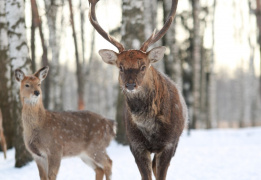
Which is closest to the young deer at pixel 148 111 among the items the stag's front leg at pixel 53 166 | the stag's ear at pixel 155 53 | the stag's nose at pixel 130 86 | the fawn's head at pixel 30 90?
the stag's ear at pixel 155 53

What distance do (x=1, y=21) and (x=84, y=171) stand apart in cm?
565

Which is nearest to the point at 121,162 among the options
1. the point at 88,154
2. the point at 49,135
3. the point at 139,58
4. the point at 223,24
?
the point at 88,154

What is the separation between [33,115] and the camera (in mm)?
7473

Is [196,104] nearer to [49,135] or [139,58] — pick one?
[49,135]

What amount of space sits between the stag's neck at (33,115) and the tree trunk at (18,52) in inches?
66.8

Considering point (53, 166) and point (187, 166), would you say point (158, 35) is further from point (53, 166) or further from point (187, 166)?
point (187, 166)

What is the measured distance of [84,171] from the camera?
8.95 metres

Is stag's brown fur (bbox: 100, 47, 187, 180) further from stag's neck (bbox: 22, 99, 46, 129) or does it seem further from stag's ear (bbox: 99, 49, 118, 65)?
stag's neck (bbox: 22, 99, 46, 129)

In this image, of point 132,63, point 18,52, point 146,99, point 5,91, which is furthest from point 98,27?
point 5,91

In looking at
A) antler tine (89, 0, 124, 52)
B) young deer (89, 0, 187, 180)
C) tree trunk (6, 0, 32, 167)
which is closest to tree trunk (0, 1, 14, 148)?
tree trunk (6, 0, 32, 167)

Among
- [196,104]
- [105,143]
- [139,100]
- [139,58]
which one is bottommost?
[196,104]

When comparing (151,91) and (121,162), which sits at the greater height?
(151,91)

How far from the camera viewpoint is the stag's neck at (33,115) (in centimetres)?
742

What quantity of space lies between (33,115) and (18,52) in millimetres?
2299
